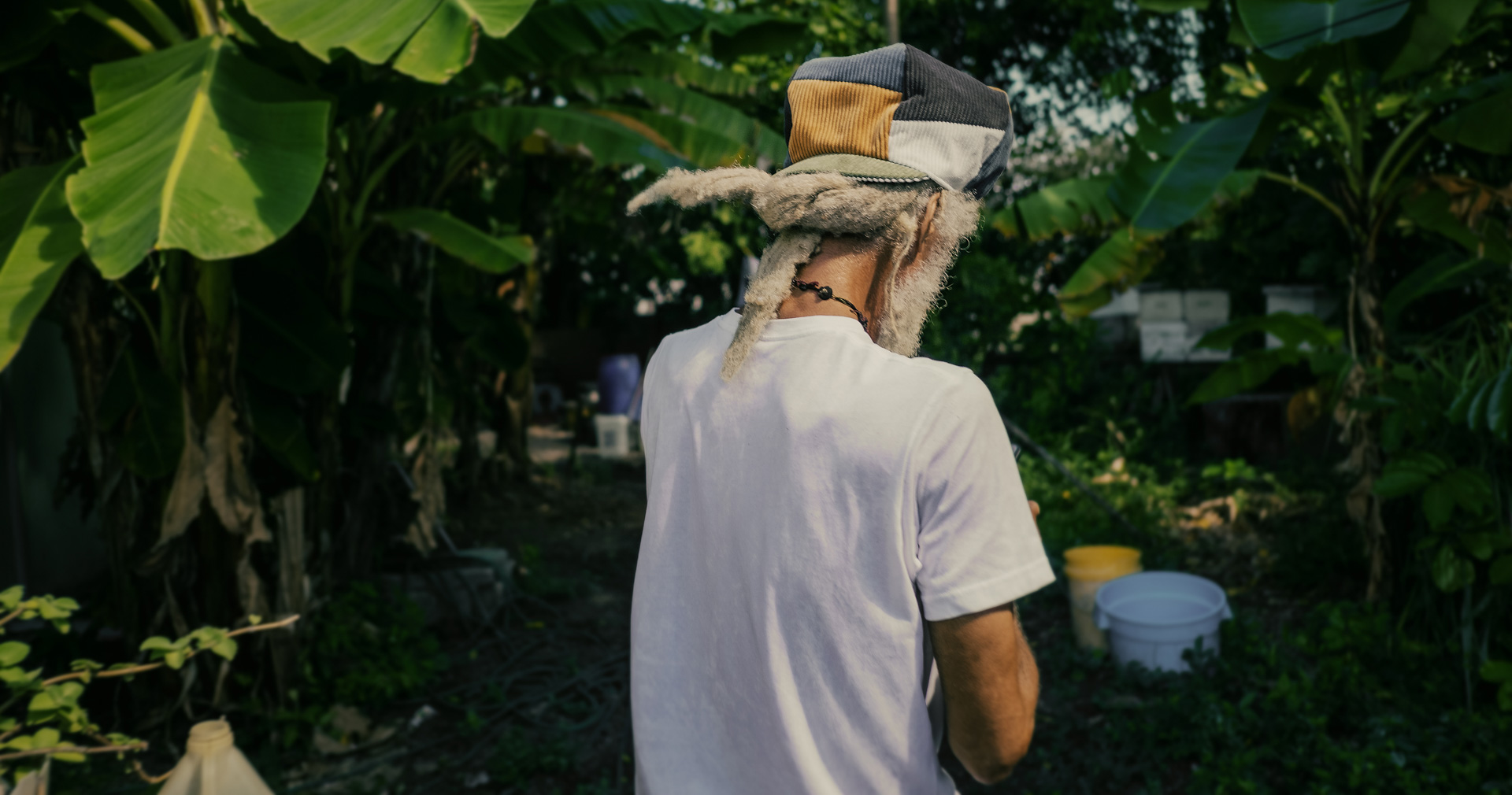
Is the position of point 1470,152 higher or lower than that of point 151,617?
higher

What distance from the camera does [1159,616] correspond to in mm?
4297

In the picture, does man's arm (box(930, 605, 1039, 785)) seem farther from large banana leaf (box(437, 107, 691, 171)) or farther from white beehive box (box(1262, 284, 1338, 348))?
white beehive box (box(1262, 284, 1338, 348))

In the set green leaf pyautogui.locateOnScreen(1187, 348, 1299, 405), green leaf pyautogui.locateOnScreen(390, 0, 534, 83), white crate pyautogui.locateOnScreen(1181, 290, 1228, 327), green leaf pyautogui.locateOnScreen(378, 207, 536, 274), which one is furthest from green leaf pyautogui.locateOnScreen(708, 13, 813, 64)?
white crate pyautogui.locateOnScreen(1181, 290, 1228, 327)

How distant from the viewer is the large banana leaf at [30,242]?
7.75 feet

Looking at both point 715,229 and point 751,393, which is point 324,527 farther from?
point 715,229

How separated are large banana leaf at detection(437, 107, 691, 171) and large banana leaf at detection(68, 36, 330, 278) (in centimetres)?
122

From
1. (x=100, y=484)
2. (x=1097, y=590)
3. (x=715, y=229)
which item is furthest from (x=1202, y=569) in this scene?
(x=715, y=229)

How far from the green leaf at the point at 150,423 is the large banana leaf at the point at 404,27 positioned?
57.0 inches

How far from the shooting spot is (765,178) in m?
1.25

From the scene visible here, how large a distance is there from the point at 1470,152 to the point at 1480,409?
6.98ft

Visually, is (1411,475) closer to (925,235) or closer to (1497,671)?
(1497,671)

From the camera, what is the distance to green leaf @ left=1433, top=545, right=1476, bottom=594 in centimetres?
361

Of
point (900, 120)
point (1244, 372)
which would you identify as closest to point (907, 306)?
point (900, 120)

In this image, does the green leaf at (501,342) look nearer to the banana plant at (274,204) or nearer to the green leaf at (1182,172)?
the banana plant at (274,204)
